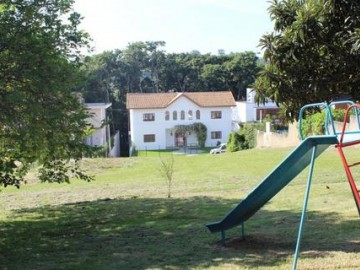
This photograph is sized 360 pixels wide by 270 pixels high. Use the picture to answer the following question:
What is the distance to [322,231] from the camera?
330 inches

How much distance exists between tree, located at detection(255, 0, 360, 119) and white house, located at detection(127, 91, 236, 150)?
5255 cm

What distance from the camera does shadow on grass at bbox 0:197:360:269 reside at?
7.15 meters

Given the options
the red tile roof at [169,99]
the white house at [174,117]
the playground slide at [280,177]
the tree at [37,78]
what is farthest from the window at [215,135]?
the playground slide at [280,177]

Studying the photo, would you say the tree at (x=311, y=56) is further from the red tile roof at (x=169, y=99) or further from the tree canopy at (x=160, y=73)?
the tree canopy at (x=160, y=73)

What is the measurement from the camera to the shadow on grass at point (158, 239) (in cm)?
715

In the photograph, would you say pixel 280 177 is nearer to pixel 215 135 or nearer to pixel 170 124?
pixel 170 124

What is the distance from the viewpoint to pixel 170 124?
61938 millimetres

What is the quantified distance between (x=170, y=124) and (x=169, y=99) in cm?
315

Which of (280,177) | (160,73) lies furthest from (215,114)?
(280,177)

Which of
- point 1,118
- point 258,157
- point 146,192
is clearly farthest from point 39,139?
point 258,157

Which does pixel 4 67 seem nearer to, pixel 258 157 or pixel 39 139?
pixel 39 139

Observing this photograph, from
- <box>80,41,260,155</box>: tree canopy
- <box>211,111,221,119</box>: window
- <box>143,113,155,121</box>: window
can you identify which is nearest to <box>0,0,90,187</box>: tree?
<box>143,113,155,121</box>: window

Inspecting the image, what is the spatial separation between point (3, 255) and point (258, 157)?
20455 mm

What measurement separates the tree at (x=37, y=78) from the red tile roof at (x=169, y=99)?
4906cm
